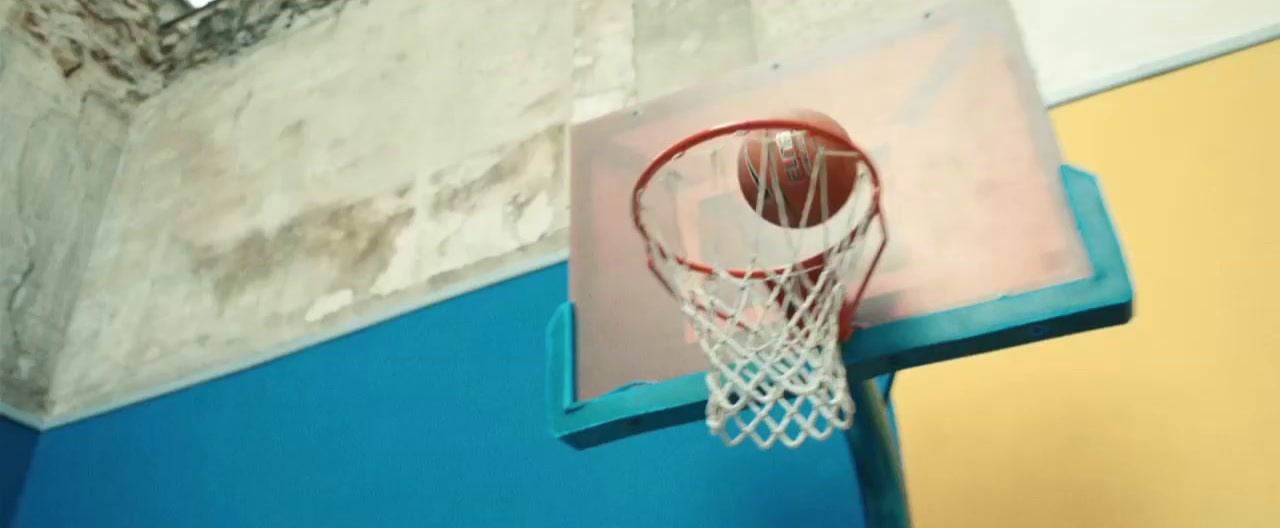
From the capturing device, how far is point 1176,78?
5.58 ft

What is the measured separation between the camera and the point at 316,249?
8.14ft

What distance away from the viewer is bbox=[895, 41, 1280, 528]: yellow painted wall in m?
1.35

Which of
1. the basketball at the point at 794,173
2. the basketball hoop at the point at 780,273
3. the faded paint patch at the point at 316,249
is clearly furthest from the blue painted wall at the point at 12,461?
the basketball at the point at 794,173

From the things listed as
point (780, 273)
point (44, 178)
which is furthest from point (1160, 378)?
point (44, 178)

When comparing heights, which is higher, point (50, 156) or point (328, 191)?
point (50, 156)

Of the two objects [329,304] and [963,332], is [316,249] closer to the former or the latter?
[329,304]

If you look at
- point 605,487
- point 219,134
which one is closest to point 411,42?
point 219,134

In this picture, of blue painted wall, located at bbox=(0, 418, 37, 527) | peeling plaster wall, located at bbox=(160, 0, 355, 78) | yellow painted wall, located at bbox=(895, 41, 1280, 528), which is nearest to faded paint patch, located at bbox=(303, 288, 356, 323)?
blue painted wall, located at bbox=(0, 418, 37, 527)

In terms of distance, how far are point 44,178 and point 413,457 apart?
162cm

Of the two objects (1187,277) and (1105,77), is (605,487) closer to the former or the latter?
(1187,277)

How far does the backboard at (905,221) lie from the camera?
1.16 metres

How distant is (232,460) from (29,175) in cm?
119

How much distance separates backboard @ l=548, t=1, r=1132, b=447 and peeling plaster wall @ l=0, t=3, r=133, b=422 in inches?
71.1

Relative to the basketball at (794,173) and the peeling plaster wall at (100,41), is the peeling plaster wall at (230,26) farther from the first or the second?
the basketball at (794,173)
